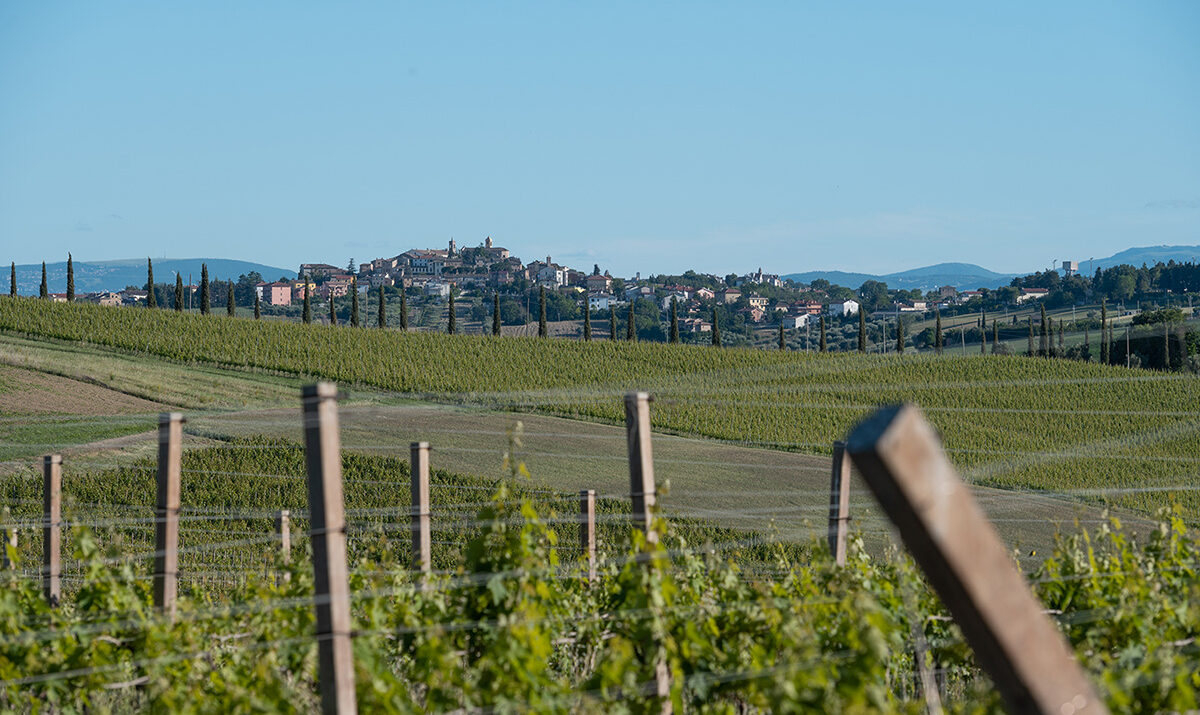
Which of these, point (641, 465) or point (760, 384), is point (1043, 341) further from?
point (641, 465)

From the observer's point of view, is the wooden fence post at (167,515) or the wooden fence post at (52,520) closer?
the wooden fence post at (167,515)

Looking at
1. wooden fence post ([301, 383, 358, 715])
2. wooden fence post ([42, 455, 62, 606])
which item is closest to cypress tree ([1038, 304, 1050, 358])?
wooden fence post ([42, 455, 62, 606])

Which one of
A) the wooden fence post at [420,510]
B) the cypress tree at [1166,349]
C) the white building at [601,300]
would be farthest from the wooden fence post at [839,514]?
the white building at [601,300]

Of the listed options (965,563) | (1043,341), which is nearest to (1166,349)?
(1043,341)

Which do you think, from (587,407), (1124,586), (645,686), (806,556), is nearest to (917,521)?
(645,686)

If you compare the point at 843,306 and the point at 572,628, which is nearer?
the point at 572,628

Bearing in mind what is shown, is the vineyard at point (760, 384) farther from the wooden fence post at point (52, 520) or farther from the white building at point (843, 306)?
the white building at point (843, 306)

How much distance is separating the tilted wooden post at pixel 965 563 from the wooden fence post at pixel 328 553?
61.3 inches

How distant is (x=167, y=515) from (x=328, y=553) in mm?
1782

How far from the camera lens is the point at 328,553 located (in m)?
2.75

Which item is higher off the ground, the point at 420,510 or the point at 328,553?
the point at 328,553

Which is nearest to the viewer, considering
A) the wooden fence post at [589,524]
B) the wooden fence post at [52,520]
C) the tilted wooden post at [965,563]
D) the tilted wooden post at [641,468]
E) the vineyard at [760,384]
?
the tilted wooden post at [965,563]

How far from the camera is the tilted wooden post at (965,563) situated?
156cm

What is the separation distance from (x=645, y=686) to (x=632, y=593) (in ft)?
1.04
